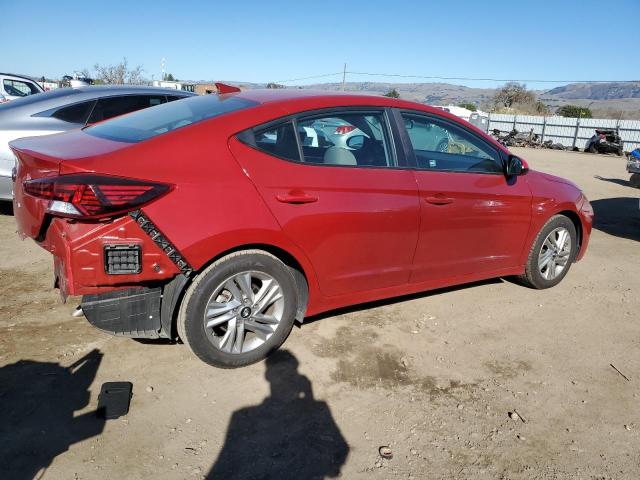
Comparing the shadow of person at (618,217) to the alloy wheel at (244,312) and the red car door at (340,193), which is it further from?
the alloy wheel at (244,312)

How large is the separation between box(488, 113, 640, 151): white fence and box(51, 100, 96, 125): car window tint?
31.3 m

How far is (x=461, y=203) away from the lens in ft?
12.8

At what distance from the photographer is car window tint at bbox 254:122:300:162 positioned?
311 centimetres

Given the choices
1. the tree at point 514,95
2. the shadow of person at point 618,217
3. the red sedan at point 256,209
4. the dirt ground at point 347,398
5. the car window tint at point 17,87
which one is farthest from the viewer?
the tree at point 514,95

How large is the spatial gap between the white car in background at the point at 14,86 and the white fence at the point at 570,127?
2939 centimetres

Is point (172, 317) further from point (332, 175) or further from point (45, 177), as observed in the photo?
point (332, 175)

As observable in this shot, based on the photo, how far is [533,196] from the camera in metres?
4.43

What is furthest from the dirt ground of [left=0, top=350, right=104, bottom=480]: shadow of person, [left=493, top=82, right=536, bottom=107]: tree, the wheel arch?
[left=493, top=82, right=536, bottom=107]: tree

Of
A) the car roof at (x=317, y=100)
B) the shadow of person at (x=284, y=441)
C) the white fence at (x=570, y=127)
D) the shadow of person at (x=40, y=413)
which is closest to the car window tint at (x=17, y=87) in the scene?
the car roof at (x=317, y=100)

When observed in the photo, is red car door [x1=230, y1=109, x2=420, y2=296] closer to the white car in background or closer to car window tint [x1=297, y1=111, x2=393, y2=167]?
car window tint [x1=297, y1=111, x2=393, y2=167]

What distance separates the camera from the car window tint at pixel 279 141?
311 centimetres

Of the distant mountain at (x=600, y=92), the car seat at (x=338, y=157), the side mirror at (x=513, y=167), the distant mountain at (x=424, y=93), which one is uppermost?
the distant mountain at (x=600, y=92)

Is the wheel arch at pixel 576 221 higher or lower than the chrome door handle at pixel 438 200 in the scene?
lower

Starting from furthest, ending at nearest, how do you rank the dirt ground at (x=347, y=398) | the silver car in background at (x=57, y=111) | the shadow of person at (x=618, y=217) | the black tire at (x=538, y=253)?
the shadow of person at (x=618, y=217)
the silver car in background at (x=57, y=111)
the black tire at (x=538, y=253)
the dirt ground at (x=347, y=398)
